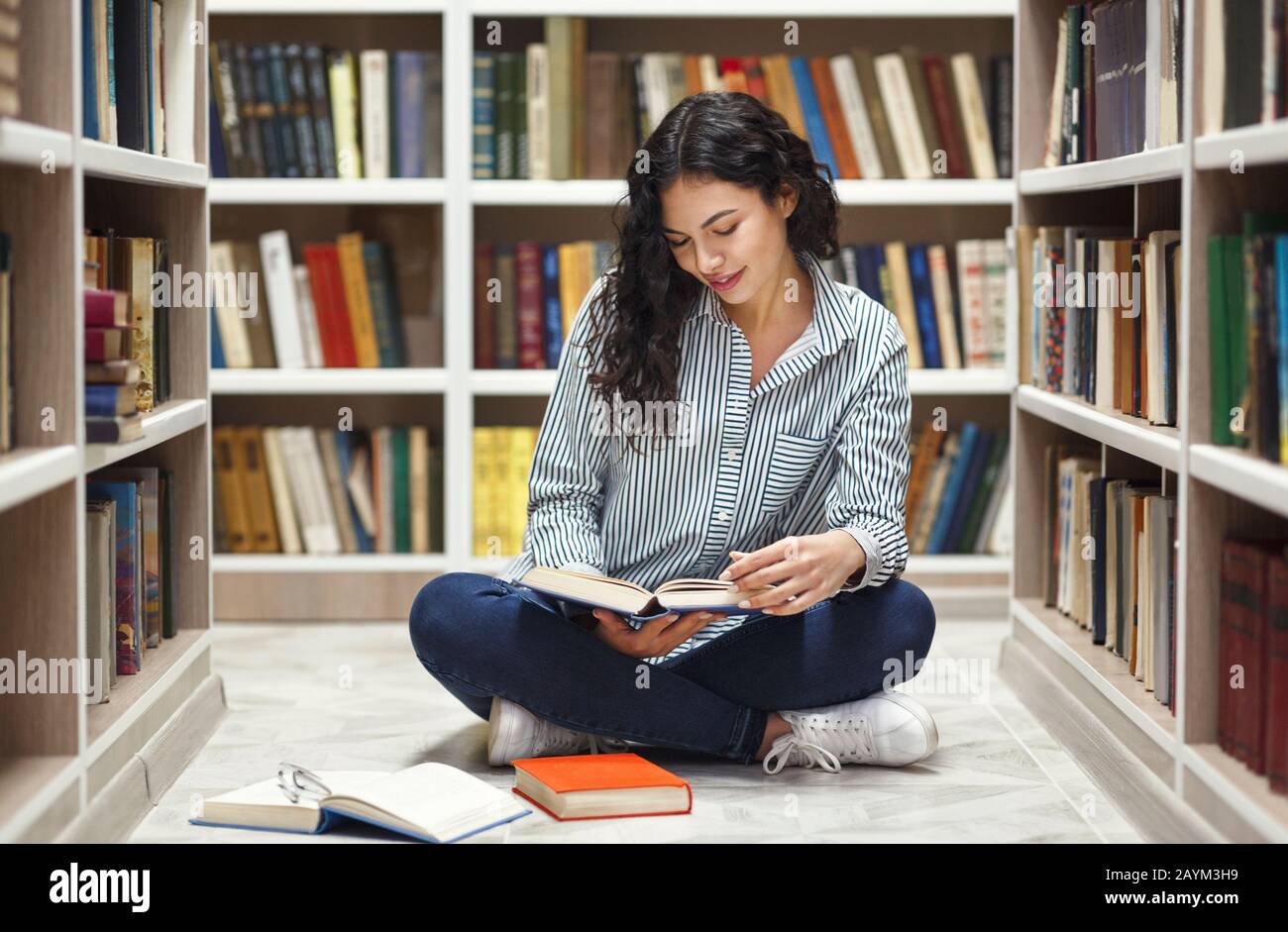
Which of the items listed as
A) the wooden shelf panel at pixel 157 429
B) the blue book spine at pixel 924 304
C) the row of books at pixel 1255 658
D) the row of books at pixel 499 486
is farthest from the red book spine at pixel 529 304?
the row of books at pixel 1255 658

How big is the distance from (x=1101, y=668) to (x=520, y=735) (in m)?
0.76

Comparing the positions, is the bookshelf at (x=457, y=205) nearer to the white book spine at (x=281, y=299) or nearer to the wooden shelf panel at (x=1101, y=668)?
Answer: the white book spine at (x=281, y=299)

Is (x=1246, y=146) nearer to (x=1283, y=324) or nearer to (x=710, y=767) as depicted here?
(x=1283, y=324)

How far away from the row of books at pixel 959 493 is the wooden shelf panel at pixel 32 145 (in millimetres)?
1891

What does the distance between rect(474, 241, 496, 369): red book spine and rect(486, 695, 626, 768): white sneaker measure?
45.9 inches

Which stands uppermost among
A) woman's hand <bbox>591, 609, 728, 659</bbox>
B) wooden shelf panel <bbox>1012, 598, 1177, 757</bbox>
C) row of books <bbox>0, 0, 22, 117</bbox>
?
row of books <bbox>0, 0, 22, 117</bbox>

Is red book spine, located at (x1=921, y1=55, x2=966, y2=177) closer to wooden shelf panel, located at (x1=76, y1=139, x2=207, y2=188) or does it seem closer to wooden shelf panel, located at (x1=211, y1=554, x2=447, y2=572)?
wooden shelf panel, located at (x1=211, y1=554, x2=447, y2=572)

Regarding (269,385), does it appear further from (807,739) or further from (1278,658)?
(1278,658)

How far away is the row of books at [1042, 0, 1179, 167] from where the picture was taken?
6.36 feet

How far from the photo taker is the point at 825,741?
1979mm

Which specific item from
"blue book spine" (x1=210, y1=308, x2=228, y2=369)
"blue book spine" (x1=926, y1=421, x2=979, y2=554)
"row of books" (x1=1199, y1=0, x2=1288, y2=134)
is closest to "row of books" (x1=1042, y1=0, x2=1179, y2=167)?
"row of books" (x1=1199, y1=0, x2=1288, y2=134)

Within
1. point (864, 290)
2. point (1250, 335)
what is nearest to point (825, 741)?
point (1250, 335)

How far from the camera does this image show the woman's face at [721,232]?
1895mm
